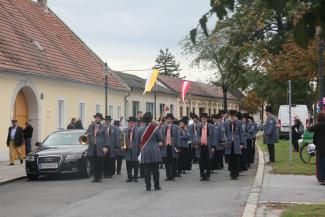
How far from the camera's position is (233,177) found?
15375 mm

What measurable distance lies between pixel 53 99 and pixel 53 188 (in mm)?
13812

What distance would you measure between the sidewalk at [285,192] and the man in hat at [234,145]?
805 millimetres

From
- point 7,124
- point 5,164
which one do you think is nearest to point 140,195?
point 5,164

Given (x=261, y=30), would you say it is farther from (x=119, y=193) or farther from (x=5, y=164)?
(x=119, y=193)

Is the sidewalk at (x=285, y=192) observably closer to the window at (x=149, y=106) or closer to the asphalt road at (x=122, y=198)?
the asphalt road at (x=122, y=198)

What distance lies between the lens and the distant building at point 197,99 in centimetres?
5972

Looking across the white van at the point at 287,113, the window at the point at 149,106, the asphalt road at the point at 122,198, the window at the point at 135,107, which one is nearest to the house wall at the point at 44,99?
the asphalt road at the point at 122,198

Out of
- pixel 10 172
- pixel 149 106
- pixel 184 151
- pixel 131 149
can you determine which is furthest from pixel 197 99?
pixel 131 149

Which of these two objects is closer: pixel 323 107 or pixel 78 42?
pixel 323 107

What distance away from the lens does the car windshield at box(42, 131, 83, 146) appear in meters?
17.4

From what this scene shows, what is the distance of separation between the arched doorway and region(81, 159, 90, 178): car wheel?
848 centimetres

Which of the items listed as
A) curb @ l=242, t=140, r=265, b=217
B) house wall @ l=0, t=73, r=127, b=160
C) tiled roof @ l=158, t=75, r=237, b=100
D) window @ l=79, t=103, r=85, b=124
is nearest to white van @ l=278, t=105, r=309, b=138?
tiled roof @ l=158, t=75, r=237, b=100

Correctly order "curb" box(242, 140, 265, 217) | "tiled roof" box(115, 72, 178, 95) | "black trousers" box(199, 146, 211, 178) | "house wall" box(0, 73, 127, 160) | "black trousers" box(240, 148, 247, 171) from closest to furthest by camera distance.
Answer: "curb" box(242, 140, 265, 217)
"black trousers" box(199, 146, 211, 178)
"black trousers" box(240, 148, 247, 171)
"house wall" box(0, 73, 127, 160)
"tiled roof" box(115, 72, 178, 95)

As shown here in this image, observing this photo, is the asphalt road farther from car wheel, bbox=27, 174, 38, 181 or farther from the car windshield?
the car windshield
